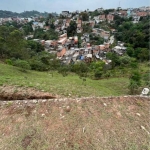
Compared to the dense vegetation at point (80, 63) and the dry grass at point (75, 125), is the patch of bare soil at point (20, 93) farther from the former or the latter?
the dense vegetation at point (80, 63)

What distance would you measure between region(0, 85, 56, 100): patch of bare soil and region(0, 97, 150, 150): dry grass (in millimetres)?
1165

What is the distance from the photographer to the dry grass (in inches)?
155

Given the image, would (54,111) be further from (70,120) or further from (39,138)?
(39,138)

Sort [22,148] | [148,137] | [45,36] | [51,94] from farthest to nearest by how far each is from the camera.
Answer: [45,36]
[51,94]
[148,137]
[22,148]

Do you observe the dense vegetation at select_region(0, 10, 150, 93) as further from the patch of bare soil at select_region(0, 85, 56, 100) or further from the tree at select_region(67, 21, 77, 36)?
the tree at select_region(67, 21, 77, 36)

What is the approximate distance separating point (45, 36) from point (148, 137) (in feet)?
117

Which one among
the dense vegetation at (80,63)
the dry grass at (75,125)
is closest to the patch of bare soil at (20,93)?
the dry grass at (75,125)

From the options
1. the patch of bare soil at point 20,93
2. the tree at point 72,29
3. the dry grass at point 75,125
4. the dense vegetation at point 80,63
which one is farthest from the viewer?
the tree at point 72,29

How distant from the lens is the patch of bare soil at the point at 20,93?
20.2ft

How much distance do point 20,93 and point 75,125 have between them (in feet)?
9.23

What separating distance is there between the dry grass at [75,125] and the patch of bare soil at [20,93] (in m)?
1.16

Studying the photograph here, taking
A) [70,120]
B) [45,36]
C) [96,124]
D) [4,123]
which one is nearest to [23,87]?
[4,123]

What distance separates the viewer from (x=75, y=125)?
437cm

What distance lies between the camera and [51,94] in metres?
6.32
